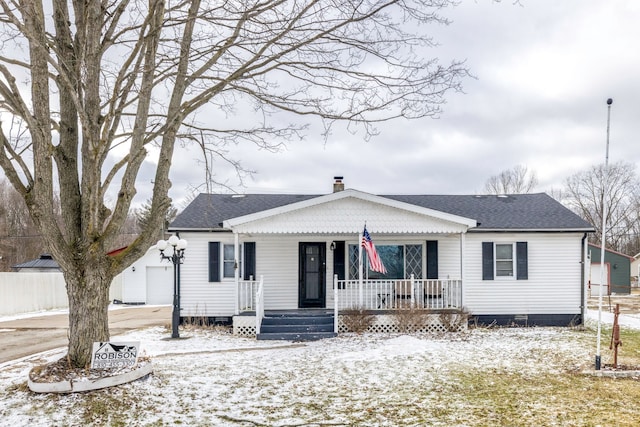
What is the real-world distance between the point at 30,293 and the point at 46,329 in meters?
7.37

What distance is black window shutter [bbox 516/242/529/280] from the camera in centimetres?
1412

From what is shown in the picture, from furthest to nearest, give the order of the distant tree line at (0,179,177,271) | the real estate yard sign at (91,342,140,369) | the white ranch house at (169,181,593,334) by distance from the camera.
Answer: the distant tree line at (0,179,177,271) → the white ranch house at (169,181,593,334) → the real estate yard sign at (91,342,140,369)

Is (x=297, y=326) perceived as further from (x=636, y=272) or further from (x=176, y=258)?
(x=636, y=272)

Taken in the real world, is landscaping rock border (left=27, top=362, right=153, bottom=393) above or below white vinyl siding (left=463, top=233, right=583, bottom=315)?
below

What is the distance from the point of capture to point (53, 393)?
267 inches

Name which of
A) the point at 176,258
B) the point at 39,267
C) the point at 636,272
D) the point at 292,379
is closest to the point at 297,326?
the point at 176,258

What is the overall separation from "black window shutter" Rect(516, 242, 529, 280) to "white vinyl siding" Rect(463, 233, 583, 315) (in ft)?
0.40

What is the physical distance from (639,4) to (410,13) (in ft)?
12.7

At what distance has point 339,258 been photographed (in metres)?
14.4

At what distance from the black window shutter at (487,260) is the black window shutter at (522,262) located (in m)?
0.76

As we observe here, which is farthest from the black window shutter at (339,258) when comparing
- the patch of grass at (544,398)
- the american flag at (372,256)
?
the patch of grass at (544,398)

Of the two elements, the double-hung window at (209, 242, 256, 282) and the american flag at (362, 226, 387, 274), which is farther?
the double-hung window at (209, 242, 256, 282)

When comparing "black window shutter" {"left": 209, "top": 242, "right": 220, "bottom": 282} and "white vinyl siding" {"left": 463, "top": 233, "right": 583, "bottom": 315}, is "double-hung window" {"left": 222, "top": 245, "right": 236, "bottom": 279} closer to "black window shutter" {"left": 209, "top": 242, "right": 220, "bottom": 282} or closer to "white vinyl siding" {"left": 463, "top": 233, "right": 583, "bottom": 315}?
"black window shutter" {"left": 209, "top": 242, "right": 220, "bottom": 282}

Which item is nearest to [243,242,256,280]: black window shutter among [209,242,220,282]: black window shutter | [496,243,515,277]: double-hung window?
[209,242,220,282]: black window shutter
